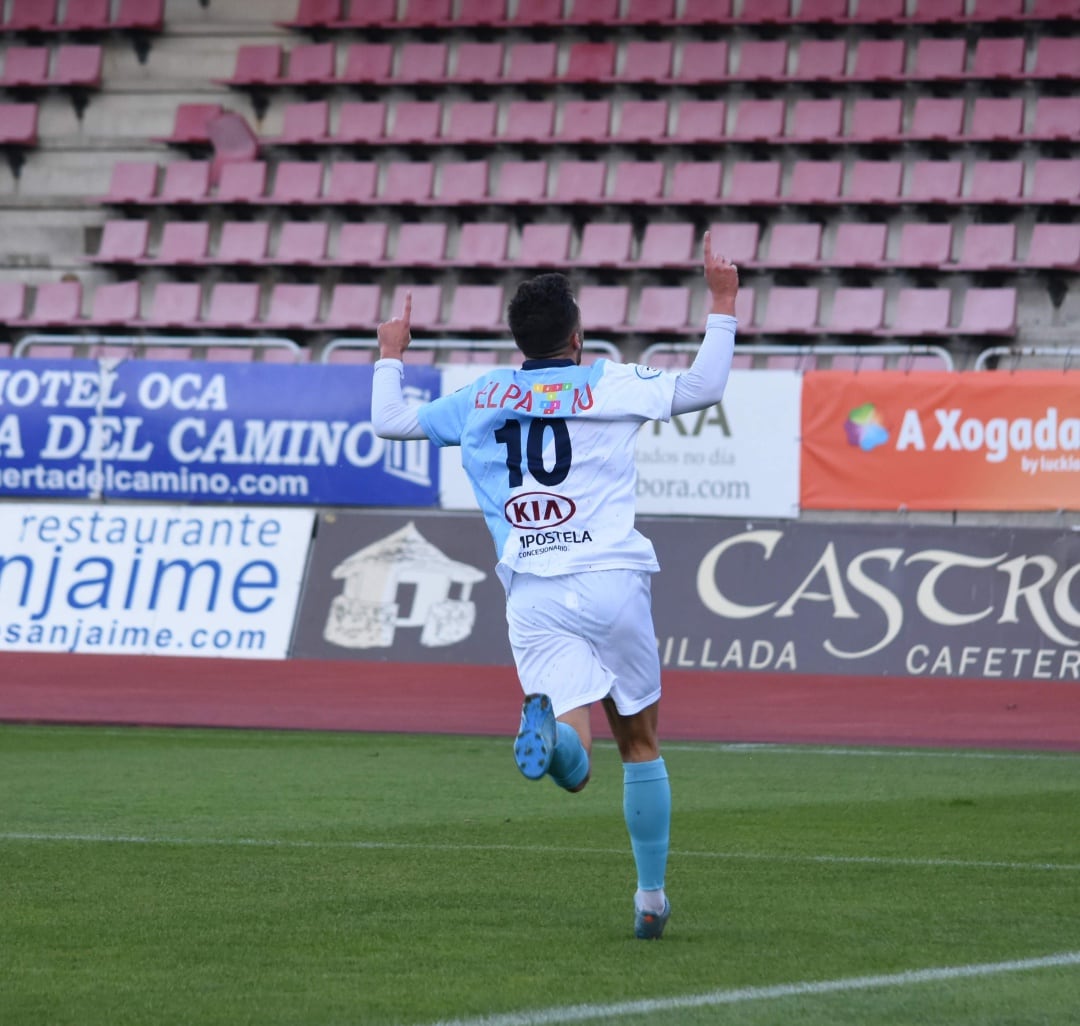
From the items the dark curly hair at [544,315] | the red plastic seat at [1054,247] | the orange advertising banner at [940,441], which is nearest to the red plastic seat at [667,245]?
the red plastic seat at [1054,247]

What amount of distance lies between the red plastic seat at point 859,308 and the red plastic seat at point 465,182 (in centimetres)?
453

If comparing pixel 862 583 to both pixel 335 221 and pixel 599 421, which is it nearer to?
pixel 599 421

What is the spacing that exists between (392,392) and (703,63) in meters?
18.2

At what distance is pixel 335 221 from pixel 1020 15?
8.26 meters

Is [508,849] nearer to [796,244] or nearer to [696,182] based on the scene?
[796,244]

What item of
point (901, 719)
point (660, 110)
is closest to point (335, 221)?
point (660, 110)

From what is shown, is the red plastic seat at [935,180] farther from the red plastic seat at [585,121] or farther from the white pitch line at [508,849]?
the white pitch line at [508,849]

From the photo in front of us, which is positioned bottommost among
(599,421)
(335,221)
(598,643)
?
(598,643)

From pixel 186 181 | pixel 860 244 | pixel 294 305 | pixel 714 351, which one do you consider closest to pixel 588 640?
pixel 714 351

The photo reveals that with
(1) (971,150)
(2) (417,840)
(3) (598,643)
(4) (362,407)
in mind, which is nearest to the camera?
(3) (598,643)

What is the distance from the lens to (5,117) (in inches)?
1048

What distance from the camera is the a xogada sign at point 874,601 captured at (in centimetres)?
1463

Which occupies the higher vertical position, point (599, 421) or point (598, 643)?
point (599, 421)

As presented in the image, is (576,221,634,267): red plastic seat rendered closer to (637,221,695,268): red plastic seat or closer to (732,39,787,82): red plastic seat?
(637,221,695,268): red plastic seat
